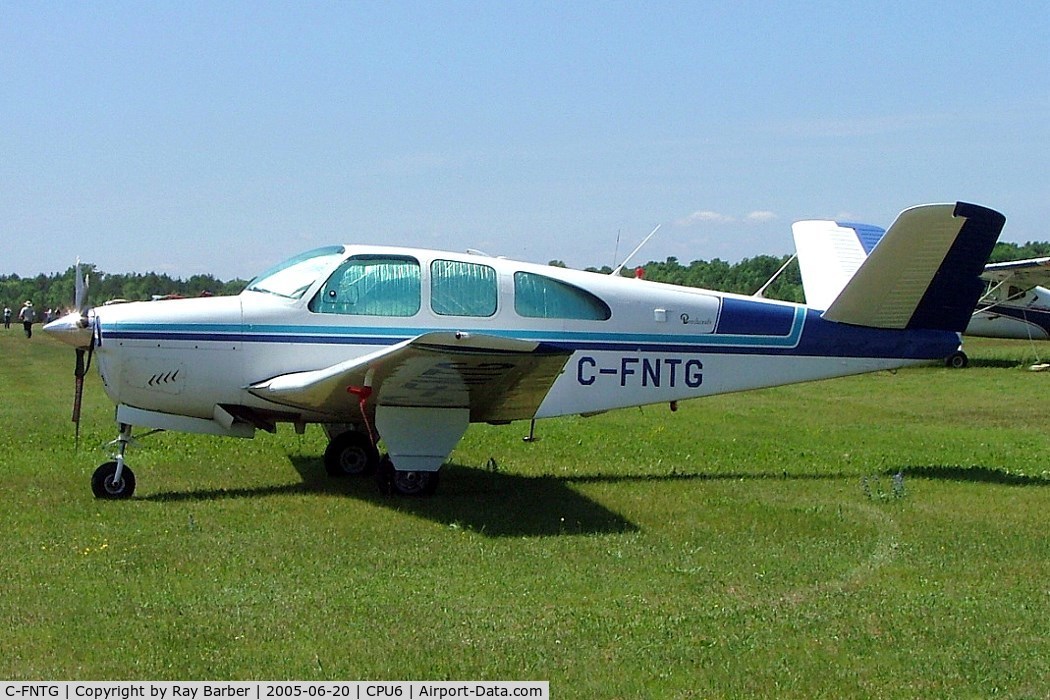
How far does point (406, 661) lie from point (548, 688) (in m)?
0.71

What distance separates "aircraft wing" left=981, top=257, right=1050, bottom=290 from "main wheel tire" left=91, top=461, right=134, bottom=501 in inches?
954

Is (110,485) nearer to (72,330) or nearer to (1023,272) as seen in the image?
(72,330)

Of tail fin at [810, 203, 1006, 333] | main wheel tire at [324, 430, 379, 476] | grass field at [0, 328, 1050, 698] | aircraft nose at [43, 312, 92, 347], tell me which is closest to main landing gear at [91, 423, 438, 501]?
grass field at [0, 328, 1050, 698]

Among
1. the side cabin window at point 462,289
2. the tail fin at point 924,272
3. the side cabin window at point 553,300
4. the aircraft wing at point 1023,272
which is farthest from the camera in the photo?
the aircraft wing at point 1023,272

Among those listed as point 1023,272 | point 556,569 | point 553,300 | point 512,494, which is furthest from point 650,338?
point 1023,272

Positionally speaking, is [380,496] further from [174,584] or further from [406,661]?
[406,661]

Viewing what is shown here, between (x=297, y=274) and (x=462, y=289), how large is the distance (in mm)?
1404

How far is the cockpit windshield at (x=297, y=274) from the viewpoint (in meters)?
9.56

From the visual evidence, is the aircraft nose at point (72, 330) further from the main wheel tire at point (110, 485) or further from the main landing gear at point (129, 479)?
the main wheel tire at point (110, 485)

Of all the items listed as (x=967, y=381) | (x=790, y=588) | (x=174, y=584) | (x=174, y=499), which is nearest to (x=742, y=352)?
(x=790, y=588)

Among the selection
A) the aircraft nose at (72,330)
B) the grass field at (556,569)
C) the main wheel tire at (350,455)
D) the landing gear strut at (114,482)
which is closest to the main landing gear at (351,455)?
the main wheel tire at (350,455)

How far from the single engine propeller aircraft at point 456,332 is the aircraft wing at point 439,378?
0.02 metres

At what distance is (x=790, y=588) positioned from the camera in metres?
6.40

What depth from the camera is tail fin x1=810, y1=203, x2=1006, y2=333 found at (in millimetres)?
10109
